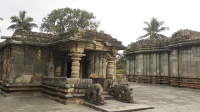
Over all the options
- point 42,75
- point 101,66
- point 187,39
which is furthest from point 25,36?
point 187,39

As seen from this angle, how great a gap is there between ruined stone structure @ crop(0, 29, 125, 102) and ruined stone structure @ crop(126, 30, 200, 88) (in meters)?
6.95

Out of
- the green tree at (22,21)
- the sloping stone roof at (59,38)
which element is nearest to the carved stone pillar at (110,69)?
the sloping stone roof at (59,38)

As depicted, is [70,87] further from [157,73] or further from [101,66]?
[157,73]

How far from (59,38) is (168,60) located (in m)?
10.9

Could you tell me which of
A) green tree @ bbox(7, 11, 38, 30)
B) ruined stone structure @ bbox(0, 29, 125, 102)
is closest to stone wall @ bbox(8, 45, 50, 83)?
ruined stone structure @ bbox(0, 29, 125, 102)

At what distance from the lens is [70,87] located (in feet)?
27.2

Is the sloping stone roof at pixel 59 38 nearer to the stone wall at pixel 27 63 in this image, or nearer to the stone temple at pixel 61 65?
the stone temple at pixel 61 65

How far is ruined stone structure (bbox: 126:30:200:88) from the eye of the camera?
48.3 ft

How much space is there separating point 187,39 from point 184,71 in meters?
2.50

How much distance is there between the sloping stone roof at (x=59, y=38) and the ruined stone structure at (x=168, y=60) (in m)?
6.97

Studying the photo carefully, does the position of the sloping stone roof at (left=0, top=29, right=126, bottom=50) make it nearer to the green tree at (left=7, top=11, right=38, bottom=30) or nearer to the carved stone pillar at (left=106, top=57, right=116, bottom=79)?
the carved stone pillar at (left=106, top=57, right=116, bottom=79)

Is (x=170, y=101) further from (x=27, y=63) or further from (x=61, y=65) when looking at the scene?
(x=27, y=63)

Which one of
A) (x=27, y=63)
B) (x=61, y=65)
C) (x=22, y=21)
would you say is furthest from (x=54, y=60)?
(x=22, y=21)

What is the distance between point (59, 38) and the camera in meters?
9.84
